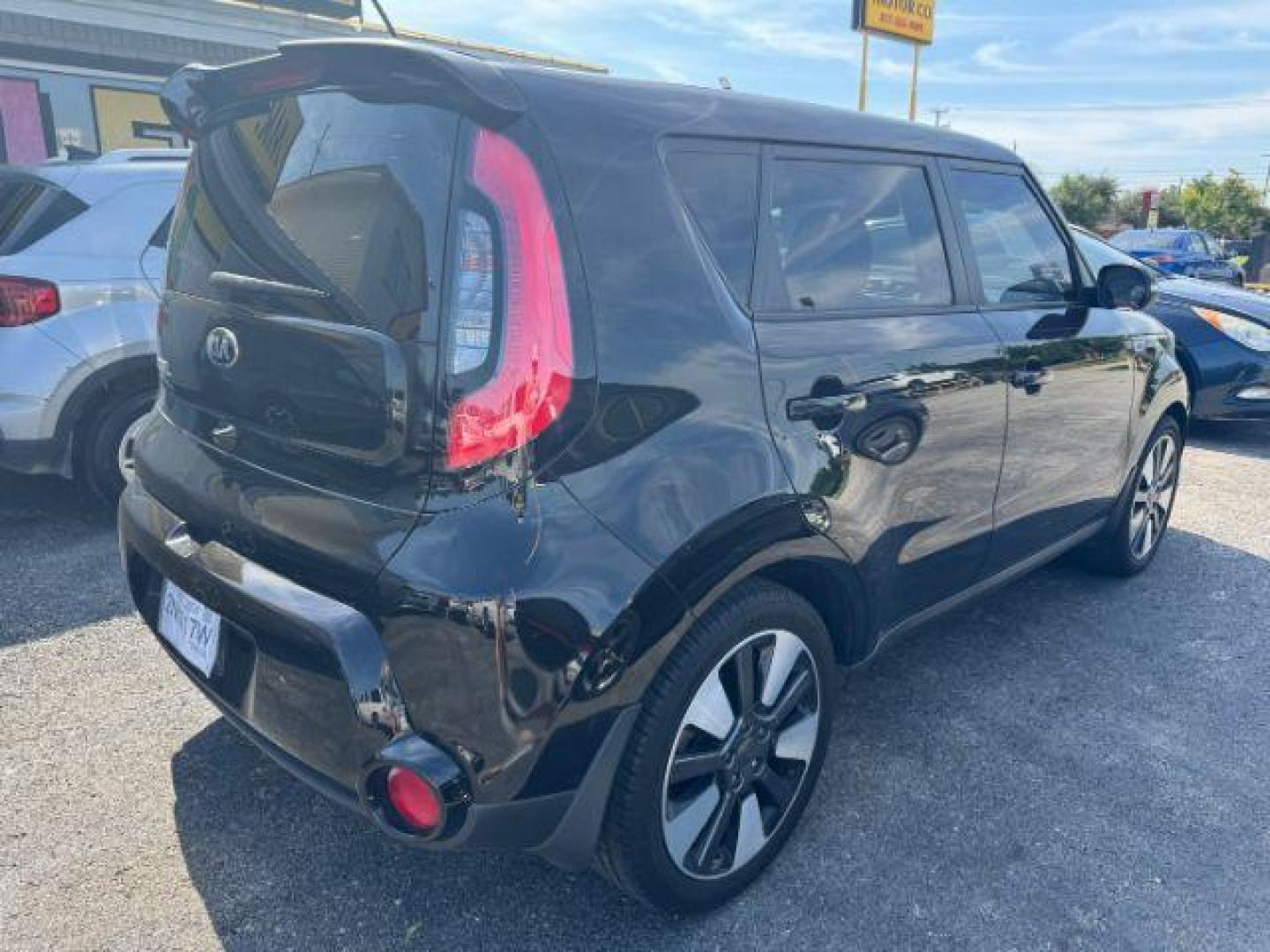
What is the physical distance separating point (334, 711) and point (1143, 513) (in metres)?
3.67

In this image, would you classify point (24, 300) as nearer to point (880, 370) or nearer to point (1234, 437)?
point (880, 370)

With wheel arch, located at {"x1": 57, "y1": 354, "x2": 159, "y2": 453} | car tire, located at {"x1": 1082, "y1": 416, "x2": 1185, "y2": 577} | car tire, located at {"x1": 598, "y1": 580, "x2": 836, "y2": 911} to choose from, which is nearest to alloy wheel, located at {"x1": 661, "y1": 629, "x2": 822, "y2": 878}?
car tire, located at {"x1": 598, "y1": 580, "x2": 836, "y2": 911}

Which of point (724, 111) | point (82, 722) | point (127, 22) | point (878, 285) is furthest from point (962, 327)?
point (127, 22)

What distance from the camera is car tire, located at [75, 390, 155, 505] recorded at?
Result: 14.3 feet

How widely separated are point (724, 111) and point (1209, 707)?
2551 millimetres

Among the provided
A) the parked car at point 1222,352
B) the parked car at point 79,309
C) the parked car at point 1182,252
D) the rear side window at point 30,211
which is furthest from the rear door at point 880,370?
the parked car at point 1182,252

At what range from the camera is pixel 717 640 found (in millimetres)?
1980

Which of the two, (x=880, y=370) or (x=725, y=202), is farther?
(x=880, y=370)

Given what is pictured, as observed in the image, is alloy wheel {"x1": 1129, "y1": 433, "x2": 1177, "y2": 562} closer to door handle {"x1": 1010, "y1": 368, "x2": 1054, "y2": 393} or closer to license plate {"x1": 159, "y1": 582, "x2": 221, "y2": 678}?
door handle {"x1": 1010, "y1": 368, "x2": 1054, "y2": 393}

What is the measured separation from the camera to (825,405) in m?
2.21

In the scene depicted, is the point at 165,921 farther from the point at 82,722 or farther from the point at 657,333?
the point at 657,333

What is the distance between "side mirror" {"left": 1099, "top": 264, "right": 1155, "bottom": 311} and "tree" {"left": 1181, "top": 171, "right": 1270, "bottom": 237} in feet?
191

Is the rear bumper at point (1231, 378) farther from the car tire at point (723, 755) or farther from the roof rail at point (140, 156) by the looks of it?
the roof rail at point (140, 156)

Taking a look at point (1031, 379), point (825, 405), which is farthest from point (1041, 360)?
point (825, 405)
